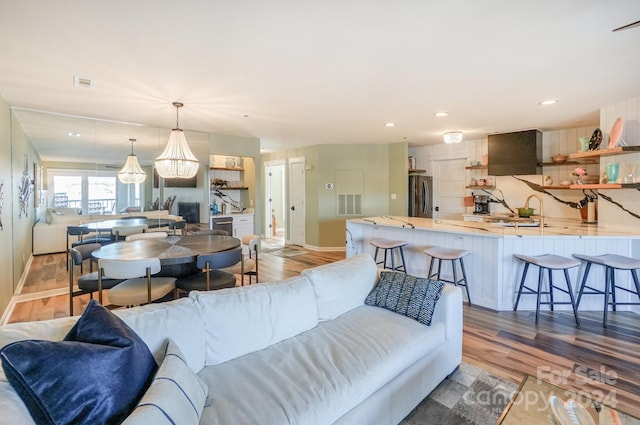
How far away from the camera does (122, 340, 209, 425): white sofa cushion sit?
918mm

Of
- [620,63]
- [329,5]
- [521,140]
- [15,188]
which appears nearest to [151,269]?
[329,5]

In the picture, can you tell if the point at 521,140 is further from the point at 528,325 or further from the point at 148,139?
the point at 148,139

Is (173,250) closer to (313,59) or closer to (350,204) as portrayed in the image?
(313,59)

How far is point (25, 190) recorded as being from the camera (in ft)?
13.0

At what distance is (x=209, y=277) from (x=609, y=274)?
4.17 meters

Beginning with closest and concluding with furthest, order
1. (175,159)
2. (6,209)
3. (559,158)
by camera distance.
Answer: (6,209)
(175,159)
(559,158)

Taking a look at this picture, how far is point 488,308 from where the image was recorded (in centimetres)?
354

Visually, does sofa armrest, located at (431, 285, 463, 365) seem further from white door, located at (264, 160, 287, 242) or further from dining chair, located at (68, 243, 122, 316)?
white door, located at (264, 160, 287, 242)

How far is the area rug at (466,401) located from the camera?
181cm

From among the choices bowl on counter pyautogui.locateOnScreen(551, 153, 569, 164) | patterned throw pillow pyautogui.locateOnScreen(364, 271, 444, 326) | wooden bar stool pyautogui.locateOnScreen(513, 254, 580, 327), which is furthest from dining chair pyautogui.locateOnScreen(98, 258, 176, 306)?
bowl on counter pyautogui.locateOnScreen(551, 153, 569, 164)

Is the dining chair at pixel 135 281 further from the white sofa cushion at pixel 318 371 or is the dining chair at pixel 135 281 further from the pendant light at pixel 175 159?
the pendant light at pixel 175 159

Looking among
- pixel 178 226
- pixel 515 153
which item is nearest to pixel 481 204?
pixel 515 153

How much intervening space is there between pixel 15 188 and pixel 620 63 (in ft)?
21.3

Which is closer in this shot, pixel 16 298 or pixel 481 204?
pixel 16 298
